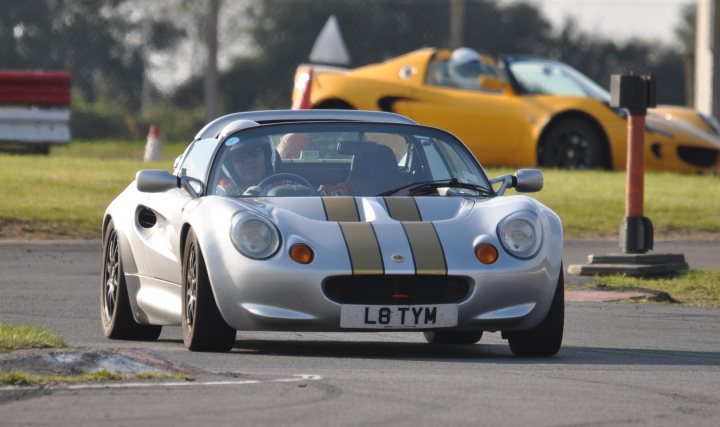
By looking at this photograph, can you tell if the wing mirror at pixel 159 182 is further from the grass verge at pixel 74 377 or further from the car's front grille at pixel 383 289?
the grass verge at pixel 74 377

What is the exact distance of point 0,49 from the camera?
28953 millimetres

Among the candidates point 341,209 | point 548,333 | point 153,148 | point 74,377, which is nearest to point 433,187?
point 341,209

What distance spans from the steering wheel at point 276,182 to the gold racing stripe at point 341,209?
1.28 ft

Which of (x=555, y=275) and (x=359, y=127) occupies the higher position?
(x=359, y=127)

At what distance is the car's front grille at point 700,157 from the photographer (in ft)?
72.5

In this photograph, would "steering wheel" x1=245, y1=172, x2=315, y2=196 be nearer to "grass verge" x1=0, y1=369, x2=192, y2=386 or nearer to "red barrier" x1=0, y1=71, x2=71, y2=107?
"grass verge" x1=0, y1=369, x2=192, y2=386

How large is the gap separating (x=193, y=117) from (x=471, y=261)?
23.7m

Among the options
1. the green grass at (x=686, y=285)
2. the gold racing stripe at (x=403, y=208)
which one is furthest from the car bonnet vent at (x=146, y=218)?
the green grass at (x=686, y=285)

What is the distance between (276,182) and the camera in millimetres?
8820

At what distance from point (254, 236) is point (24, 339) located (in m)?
1.09

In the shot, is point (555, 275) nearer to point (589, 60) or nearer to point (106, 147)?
point (106, 147)

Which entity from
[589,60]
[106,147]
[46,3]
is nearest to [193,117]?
[46,3]

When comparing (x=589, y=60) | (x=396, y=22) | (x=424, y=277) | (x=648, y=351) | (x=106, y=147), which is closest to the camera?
(x=424, y=277)

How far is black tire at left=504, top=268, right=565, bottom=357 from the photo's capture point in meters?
8.38
